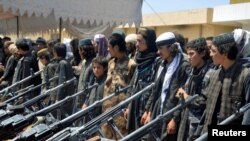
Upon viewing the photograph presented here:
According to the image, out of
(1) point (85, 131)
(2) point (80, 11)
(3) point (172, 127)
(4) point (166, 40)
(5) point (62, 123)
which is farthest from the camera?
(2) point (80, 11)

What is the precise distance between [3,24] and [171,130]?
7548mm

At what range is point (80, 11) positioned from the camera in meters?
6.52

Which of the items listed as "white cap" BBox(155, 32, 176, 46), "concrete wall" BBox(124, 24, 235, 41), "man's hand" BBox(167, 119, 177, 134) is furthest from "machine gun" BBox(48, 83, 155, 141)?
"concrete wall" BBox(124, 24, 235, 41)

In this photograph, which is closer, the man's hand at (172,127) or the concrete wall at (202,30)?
the man's hand at (172,127)

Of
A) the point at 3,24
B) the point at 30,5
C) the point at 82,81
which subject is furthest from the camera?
the point at 3,24

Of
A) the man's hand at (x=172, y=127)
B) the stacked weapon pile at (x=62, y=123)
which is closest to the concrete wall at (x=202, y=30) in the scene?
the stacked weapon pile at (x=62, y=123)

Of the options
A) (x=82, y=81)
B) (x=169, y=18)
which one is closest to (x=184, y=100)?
(x=82, y=81)

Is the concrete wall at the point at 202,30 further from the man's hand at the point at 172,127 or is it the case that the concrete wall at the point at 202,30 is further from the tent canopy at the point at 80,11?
the man's hand at the point at 172,127

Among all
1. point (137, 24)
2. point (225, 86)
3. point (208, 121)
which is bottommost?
point (208, 121)

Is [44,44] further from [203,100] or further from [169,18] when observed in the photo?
[169,18]

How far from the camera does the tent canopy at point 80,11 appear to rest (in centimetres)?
582

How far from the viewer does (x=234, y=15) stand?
48.8 feet

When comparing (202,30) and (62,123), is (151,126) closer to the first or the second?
(62,123)

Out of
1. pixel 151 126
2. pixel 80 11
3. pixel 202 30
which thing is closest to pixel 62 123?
pixel 151 126
